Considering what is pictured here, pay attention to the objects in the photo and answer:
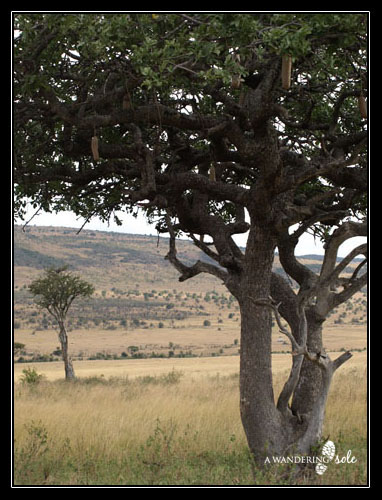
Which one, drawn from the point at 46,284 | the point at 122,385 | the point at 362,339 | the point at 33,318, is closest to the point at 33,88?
the point at 122,385

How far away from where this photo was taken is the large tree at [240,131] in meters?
7.42

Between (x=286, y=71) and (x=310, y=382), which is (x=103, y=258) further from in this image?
(x=286, y=71)

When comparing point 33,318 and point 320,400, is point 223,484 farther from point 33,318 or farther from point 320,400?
point 33,318

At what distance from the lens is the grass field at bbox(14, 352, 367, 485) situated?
8953 mm

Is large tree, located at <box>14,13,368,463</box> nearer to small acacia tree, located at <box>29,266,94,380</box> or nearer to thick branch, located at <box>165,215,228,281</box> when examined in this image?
thick branch, located at <box>165,215,228,281</box>

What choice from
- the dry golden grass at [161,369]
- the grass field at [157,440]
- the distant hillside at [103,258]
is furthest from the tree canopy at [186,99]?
the distant hillside at [103,258]

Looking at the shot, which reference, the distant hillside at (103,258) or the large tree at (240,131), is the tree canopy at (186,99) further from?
the distant hillside at (103,258)

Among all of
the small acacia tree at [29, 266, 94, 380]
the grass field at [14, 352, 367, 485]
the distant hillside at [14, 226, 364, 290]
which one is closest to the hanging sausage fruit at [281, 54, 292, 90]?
the grass field at [14, 352, 367, 485]

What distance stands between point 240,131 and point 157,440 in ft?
19.1

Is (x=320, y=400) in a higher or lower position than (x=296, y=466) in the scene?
higher

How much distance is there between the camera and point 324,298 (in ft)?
31.7

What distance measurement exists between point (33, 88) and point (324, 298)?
196 inches

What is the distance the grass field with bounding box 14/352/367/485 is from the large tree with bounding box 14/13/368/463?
0.86 m

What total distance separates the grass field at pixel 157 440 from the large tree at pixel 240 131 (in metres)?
0.86
